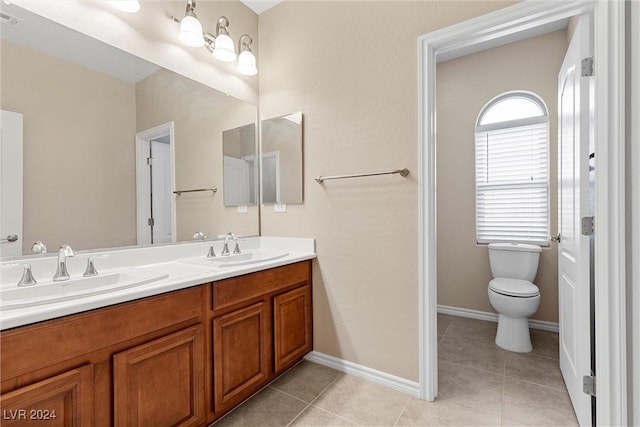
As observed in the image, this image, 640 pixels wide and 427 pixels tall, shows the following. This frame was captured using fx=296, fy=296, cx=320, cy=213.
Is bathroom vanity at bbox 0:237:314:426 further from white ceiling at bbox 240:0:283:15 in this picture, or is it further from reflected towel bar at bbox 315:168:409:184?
white ceiling at bbox 240:0:283:15

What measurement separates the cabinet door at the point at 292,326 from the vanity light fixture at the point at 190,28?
5.35 feet

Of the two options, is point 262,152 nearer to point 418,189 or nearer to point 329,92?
point 329,92

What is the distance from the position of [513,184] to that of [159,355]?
308cm

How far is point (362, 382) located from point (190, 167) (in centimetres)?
176

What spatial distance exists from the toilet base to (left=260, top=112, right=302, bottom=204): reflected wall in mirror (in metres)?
1.88

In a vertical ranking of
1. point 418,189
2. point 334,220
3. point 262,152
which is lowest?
point 334,220

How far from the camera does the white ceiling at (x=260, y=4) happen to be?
2.25 meters

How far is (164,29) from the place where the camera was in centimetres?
176

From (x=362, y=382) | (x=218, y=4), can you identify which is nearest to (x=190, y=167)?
(x=218, y=4)

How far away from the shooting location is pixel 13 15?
124 centimetres

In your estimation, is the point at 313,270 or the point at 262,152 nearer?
the point at 313,270

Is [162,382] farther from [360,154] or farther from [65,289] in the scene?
[360,154]

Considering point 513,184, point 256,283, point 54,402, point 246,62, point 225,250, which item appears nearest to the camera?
point 54,402

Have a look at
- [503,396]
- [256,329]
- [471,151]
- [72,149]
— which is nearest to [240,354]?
[256,329]
